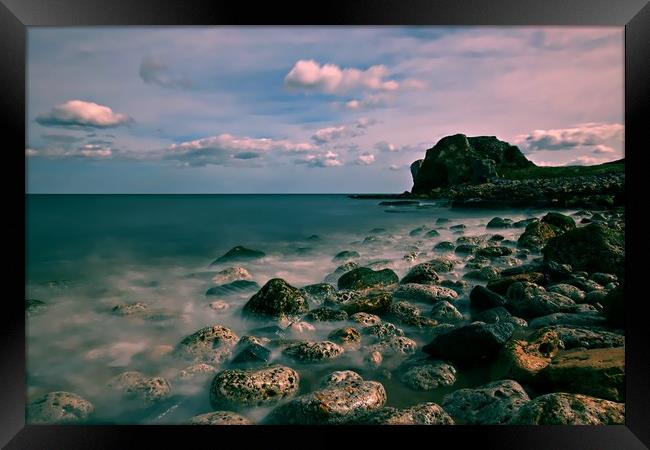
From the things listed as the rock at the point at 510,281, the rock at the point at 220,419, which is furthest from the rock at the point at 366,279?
the rock at the point at 220,419

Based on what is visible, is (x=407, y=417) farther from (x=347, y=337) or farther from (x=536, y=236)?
(x=536, y=236)

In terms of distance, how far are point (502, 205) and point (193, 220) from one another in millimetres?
3295

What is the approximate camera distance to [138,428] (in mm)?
2615

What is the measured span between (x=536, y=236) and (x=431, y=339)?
1.71 metres

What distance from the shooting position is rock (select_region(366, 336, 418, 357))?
317 centimetres

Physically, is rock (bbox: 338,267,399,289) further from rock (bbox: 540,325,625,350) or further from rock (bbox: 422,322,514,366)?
rock (bbox: 540,325,625,350)

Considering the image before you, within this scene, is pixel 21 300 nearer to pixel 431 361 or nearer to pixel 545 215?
pixel 431 361

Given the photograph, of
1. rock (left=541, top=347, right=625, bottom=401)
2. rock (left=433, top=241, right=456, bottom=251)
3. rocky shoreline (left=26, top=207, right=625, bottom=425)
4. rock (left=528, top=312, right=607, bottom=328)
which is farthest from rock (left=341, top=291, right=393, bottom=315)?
rock (left=541, top=347, right=625, bottom=401)

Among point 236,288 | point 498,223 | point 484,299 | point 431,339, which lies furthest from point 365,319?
point 498,223

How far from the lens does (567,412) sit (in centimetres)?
252

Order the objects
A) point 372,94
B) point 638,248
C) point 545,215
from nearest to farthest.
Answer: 1. point 638,248
2. point 372,94
3. point 545,215

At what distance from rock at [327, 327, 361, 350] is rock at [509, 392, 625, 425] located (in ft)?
4.00

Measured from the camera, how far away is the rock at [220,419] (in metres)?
2.60

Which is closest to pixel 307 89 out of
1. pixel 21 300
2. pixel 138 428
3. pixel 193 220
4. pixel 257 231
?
pixel 257 231
